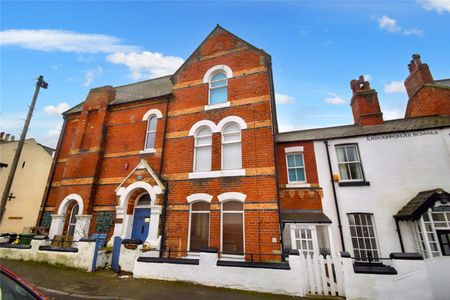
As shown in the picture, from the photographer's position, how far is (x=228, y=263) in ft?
22.3

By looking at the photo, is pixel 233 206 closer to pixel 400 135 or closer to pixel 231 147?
pixel 231 147

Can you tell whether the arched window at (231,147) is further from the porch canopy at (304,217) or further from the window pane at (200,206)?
the porch canopy at (304,217)

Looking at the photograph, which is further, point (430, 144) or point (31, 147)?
point (31, 147)

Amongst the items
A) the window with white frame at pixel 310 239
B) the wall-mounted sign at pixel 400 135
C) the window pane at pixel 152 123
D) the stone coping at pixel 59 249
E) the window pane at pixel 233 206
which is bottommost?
the stone coping at pixel 59 249

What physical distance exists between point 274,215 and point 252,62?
307 inches

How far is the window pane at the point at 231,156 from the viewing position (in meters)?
9.73

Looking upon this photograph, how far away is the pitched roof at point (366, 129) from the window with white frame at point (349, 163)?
70cm

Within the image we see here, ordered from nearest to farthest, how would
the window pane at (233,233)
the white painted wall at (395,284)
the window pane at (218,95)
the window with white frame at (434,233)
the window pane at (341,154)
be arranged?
1. the white painted wall at (395,284)
2. the window with white frame at (434,233)
3. the window pane at (233,233)
4. the window pane at (341,154)
5. the window pane at (218,95)

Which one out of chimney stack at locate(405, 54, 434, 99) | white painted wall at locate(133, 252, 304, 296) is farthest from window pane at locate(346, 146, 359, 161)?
chimney stack at locate(405, 54, 434, 99)

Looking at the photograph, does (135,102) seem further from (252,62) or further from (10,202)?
(10,202)

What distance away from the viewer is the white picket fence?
6.04 metres

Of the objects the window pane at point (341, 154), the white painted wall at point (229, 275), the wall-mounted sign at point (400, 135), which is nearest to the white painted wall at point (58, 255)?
the white painted wall at point (229, 275)

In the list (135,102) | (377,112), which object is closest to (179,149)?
A: (135,102)

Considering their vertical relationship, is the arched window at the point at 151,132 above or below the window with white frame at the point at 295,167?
above
